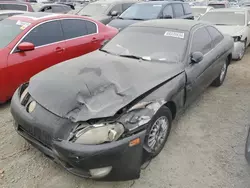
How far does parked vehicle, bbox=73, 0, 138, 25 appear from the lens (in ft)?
27.9

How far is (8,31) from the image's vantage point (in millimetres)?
4164

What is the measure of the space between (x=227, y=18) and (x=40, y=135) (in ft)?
23.9

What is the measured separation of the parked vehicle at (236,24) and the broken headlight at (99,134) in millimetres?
5651

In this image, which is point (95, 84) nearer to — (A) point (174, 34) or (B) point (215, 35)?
(A) point (174, 34)

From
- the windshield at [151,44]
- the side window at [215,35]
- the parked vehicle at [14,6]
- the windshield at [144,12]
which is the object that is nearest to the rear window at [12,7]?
the parked vehicle at [14,6]

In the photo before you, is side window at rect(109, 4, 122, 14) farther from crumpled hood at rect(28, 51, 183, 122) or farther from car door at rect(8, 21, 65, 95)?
crumpled hood at rect(28, 51, 183, 122)

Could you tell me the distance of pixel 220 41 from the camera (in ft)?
14.7

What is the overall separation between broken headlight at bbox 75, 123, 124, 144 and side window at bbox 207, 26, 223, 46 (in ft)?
9.88

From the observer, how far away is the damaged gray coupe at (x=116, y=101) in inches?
82.7

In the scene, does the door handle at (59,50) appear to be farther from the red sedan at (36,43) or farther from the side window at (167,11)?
the side window at (167,11)

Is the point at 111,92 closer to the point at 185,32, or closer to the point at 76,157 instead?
the point at 76,157

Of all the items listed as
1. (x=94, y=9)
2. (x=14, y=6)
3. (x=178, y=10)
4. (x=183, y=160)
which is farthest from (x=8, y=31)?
(x=178, y=10)

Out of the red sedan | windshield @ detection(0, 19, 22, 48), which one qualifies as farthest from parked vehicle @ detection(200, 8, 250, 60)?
windshield @ detection(0, 19, 22, 48)

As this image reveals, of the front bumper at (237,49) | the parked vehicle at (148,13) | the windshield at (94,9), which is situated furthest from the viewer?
the windshield at (94,9)
